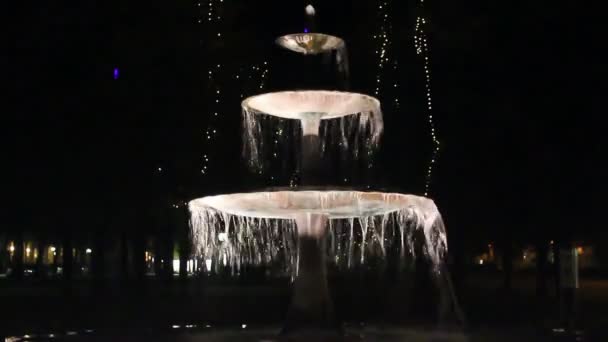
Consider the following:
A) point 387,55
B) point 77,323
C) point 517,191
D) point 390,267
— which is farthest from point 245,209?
point 390,267

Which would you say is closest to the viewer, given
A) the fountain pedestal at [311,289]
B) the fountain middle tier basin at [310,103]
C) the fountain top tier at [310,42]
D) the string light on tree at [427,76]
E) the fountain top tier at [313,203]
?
the fountain top tier at [313,203]

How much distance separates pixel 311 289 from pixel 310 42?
4.05 metres

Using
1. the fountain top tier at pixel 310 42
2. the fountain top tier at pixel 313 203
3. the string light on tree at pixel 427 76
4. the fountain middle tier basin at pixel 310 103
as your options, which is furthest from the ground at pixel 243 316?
the fountain top tier at pixel 310 42

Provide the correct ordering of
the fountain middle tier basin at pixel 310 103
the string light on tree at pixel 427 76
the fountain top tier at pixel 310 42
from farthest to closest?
1. the string light on tree at pixel 427 76
2. the fountain top tier at pixel 310 42
3. the fountain middle tier basin at pixel 310 103

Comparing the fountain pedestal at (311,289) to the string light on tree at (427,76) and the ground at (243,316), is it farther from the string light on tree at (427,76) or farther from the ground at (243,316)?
the string light on tree at (427,76)

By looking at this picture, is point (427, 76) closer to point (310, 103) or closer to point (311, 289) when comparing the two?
point (310, 103)

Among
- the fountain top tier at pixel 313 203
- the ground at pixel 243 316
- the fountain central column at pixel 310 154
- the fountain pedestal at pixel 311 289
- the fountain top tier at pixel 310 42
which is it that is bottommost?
the ground at pixel 243 316

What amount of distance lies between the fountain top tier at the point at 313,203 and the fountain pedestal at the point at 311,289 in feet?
0.90

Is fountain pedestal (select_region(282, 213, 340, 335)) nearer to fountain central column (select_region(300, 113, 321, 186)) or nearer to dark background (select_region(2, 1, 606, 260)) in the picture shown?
fountain central column (select_region(300, 113, 321, 186))

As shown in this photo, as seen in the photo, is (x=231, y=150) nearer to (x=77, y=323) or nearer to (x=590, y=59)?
(x=77, y=323)

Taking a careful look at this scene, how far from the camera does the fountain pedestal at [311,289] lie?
13.5m

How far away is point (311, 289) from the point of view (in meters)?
13.7

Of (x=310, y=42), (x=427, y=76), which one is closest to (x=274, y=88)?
(x=427, y=76)

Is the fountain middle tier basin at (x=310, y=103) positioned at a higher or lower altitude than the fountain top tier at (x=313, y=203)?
higher
